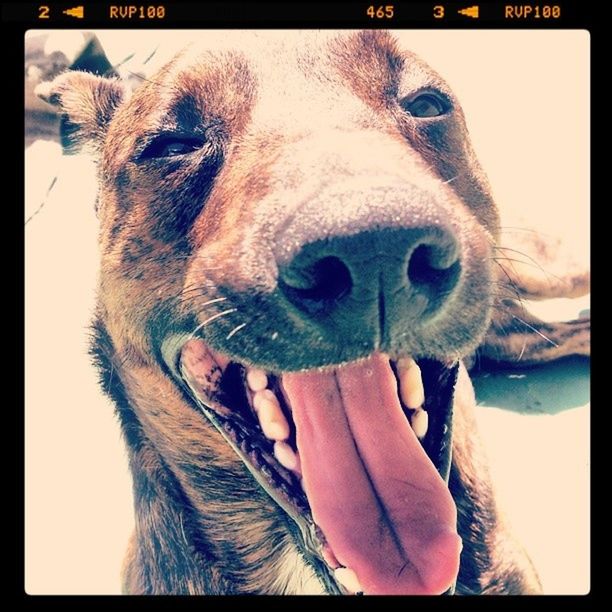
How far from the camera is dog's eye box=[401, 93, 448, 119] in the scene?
2797 mm

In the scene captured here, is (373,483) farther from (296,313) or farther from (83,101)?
(83,101)

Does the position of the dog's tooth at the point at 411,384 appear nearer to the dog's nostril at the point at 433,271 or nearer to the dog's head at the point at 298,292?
the dog's head at the point at 298,292

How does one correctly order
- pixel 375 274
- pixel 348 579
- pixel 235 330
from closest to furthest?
pixel 375 274 < pixel 235 330 < pixel 348 579

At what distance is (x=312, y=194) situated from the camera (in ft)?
6.60

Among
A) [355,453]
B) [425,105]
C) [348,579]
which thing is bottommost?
[348,579]

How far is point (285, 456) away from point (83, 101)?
195cm

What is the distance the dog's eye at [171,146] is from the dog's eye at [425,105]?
2.75ft

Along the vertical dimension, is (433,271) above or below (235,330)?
above

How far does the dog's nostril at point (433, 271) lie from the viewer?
6.41ft

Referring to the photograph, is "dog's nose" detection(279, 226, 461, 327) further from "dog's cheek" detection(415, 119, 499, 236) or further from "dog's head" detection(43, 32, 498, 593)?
"dog's cheek" detection(415, 119, 499, 236)

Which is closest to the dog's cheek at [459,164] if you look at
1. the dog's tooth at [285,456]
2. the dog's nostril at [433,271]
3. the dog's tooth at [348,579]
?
the dog's nostril at [433,271]

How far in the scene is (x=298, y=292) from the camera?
1968 mm
